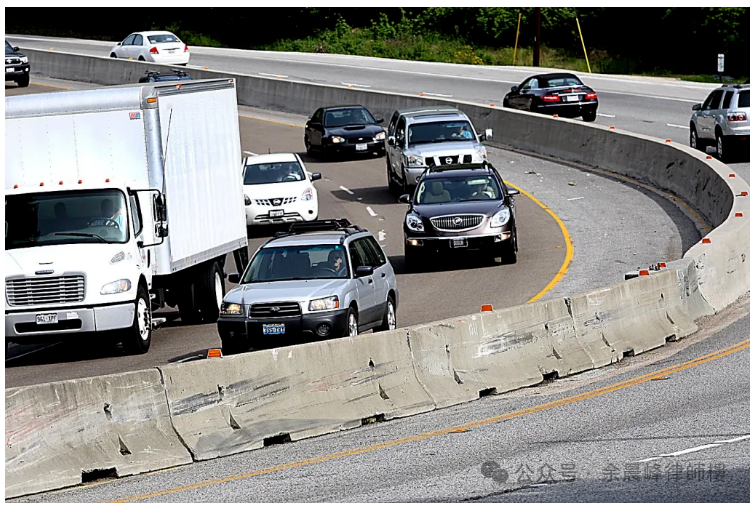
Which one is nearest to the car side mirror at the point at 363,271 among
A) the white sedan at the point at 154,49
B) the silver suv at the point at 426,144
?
the silver suv at the point at 426,144

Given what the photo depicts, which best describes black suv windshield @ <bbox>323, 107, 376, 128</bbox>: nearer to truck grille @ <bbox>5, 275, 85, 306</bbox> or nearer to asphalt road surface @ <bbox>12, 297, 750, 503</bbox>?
truck grille @ <bbox>5, 275, 85, 306</bbox>

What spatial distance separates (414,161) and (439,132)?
147cm

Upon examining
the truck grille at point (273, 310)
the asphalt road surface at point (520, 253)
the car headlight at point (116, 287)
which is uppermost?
the truck grille at point (273, 310)

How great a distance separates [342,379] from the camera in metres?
12.5

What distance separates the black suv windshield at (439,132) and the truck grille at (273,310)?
54.0ft

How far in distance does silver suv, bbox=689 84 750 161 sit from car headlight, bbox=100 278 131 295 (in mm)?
19674

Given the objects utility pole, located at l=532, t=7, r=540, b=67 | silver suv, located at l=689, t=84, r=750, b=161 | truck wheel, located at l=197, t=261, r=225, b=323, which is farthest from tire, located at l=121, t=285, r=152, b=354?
utility pole, located at l=532, t=7, r=540, b=67

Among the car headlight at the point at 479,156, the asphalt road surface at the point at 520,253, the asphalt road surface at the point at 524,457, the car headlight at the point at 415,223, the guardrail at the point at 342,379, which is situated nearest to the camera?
the asphalt road surface at the point at 524,457

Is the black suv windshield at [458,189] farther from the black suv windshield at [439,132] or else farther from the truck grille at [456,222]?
the black suv windshield at [439,132]

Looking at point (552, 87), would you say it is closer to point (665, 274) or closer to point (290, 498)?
point (665, 274)

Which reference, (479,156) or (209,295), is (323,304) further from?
(479,156)

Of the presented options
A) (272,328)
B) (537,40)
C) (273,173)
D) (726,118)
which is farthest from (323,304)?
(537,40)

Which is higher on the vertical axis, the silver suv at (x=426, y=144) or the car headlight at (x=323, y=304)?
the car headlight at (x=323, y=304)

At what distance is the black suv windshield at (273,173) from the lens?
2909 centimetres
